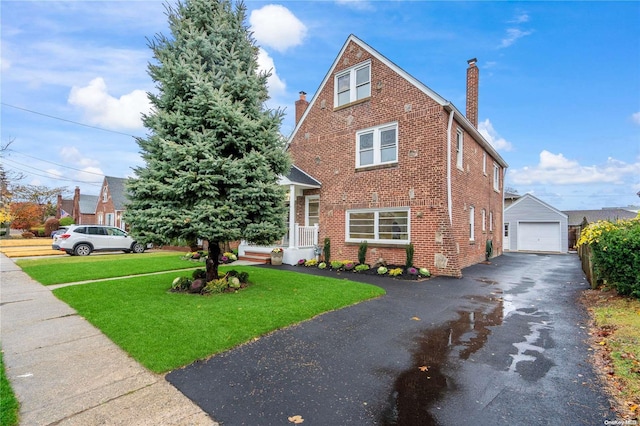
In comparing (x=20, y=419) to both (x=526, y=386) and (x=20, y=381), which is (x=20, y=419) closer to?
(x=20, y=381)

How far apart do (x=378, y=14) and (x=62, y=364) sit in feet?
43.0

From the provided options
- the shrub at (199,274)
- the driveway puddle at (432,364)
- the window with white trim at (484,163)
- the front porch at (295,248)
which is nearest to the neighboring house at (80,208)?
the front porch at (295,248)

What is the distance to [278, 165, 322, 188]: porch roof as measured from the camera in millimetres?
13044

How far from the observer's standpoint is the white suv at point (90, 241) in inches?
664

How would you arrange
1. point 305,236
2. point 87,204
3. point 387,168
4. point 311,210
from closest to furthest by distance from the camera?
point 387,168
point 305,236
point 311,210
point 87,204

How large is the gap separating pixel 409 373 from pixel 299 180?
1064 centimetres

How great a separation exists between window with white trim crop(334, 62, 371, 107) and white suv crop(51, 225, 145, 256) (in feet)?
42.8

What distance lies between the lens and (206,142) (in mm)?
6789

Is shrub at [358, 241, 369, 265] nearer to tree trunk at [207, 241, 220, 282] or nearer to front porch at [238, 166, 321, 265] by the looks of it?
front porch at [238, 166, 321, 265]

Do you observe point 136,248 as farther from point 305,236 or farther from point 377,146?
point 377,146

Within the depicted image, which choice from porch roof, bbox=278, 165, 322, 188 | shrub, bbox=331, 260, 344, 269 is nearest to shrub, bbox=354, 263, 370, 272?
shrub, bbox=331, 260, 344, 269

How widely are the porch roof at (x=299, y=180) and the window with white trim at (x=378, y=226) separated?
2168 mm

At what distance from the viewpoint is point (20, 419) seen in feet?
8.88

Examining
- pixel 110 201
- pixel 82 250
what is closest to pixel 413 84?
pixel 82 250
